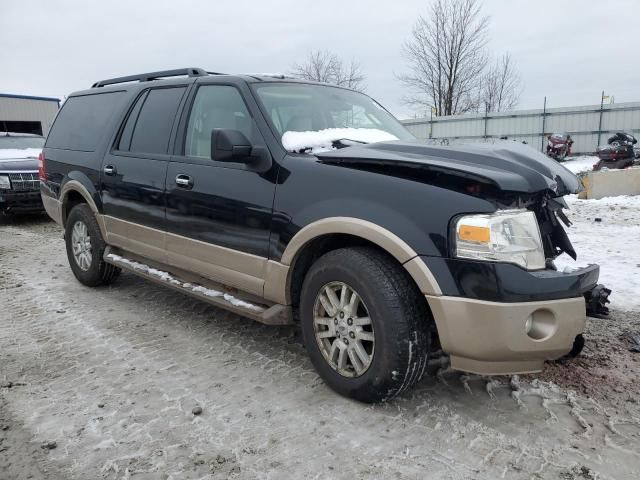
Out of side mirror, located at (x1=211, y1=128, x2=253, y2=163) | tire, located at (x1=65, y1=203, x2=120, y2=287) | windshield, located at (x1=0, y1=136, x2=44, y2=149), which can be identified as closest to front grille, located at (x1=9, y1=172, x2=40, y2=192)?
windshield, located at (x1=0, y1=136, x2=44, y2=149)

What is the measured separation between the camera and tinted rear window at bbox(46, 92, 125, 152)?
4.78 meters

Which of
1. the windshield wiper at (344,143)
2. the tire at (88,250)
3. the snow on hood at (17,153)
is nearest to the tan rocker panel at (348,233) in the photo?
the windshield wiper at (344,143)

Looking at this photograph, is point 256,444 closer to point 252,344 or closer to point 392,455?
point 392,455

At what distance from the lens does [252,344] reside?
12.1 feet

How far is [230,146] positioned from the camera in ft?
9.87

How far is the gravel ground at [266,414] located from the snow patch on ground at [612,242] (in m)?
0.69

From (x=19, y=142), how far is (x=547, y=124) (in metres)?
20.7

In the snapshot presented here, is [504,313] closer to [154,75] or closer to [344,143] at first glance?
[344,143]

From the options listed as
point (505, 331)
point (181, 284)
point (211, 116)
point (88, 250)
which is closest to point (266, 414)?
point (505, 331)

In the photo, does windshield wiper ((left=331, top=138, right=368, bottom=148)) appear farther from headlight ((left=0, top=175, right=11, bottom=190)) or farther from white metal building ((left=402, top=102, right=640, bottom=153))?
white metal building ((left=402, top=102, right=640, bottom=153))

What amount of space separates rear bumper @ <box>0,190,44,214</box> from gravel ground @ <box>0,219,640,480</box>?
19.2 ft

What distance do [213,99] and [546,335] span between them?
2.68 m

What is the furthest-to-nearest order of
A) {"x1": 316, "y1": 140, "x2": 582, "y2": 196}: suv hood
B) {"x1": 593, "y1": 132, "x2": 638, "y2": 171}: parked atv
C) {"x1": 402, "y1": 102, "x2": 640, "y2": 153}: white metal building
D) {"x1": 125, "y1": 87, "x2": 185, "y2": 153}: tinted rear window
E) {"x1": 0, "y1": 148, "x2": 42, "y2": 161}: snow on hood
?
{"x1": 402, "y1": 102, "x2": 640, "y2": 153}: white metal building
{"x1": 593, "y1": 132, "x2": 638, "y2": 171}: parked atv
{"x1": 0, "y1": 148, "x2": 42, "y2": 161}: snow on hood
{"x1": 125, "y1": 87, "x2": 185, "y2": 153}: tinted rear window
{"x1": 316, "y1": 140, "x2": 582, "y2": 196}: suv hood

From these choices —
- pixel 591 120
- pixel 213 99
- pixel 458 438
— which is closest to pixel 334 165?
pixel 213 99
